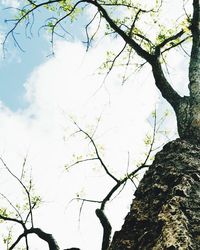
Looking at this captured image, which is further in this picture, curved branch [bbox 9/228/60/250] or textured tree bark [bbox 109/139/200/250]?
curved branch [bbox 9/228/60/250]

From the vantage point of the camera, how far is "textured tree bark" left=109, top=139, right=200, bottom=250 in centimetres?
195

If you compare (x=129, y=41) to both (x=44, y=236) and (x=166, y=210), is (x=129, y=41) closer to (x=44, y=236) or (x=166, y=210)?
(x=166, y=210)

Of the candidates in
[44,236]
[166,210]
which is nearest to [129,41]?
[166,210]

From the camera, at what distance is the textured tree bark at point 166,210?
6.40ft

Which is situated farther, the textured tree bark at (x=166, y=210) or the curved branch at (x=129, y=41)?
the curved branch at (x=129, y=41)

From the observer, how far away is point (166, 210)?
2246mm

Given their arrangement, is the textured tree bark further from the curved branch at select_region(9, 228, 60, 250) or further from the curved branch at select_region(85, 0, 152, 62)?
the curved branch at select_region(9, 228, 60, 250)

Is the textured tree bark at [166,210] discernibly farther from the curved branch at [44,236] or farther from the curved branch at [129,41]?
the curved branch at [44,236]

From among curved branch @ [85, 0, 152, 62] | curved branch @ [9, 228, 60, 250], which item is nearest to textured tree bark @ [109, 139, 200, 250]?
curved branch @ [85, 0, 152, 62]

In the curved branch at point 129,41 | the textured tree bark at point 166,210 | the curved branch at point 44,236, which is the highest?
the curved branch at point 129,41

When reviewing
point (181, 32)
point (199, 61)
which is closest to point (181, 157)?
point (199, 61)

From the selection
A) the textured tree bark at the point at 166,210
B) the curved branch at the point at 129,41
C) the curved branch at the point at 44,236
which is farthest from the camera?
the curved branch at the point at 44,236

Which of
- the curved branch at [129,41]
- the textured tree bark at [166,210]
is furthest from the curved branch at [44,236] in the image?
the textured tree bark at [166,210]

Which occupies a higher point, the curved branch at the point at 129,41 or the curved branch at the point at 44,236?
the curved branch at the point at 129,41
